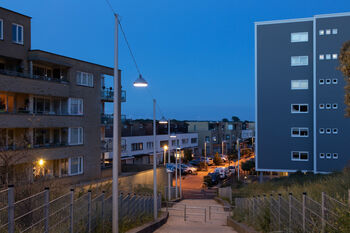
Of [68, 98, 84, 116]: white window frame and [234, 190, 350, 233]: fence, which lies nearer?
[234, 190, 350, 233]: fence

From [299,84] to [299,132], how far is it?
16.8ft

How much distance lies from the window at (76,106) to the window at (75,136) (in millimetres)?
1350

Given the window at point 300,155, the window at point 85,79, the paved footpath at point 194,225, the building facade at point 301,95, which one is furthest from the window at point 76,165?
the window at point 300,155

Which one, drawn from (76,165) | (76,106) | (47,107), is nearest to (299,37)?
(76,106)

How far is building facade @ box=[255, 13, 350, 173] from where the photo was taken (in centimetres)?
3906

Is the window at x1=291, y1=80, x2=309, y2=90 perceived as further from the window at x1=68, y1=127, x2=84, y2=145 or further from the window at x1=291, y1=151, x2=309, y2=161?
the window at x1=68, y1=127, x2=84, y2=145

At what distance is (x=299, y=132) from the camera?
41.0 m

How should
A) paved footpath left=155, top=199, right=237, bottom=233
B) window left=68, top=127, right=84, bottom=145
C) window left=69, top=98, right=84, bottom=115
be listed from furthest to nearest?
window left=69, top=98, right=84, bottom=115, window left=68, top=127, right=84, bottom=145, paved footpath left=155, top=199, right=237, bottom=233

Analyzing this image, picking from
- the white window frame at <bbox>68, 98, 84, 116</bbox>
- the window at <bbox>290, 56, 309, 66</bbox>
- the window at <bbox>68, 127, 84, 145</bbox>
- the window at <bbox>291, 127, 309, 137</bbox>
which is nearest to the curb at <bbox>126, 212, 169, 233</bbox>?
the window at <bbox>68, 127, 84, 145</bbox>

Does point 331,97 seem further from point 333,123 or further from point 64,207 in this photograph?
point 64,207

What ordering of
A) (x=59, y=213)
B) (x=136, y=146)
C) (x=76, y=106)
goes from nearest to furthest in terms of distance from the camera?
(x=59, y=213) < (x=76, y=106) < (x=136, y=146)

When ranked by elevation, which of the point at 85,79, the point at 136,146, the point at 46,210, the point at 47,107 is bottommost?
the point at 136,146

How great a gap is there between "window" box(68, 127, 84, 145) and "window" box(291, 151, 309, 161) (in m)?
22.5

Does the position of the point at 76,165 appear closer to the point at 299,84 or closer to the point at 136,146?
the point at 299,84
